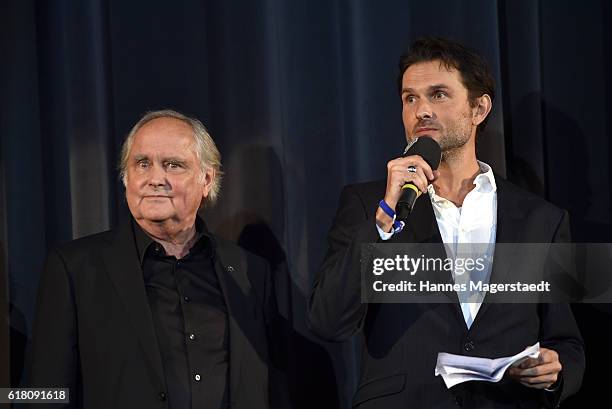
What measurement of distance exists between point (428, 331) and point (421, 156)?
0.48 metres

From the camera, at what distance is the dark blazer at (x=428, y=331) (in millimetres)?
2346

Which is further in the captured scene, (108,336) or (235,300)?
(235,300)

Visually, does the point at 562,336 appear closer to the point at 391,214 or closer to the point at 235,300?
the point at 391,214

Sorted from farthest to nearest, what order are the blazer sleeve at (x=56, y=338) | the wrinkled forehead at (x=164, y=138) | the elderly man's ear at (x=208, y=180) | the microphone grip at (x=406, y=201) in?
the elderly man's ear at (x=208, y=180) < the wrinkled forehead at (x=164, y=138) < the blazer sleeve at (x=56, y=338) < the microphone grip at (x=406, y=201)

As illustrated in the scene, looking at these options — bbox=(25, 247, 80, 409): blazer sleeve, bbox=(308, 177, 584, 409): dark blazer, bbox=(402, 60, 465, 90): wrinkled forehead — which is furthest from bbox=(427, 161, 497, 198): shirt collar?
bbox=(25, 247, 80, 409): blazer sleeve

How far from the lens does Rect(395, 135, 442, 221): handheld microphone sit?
212 cm

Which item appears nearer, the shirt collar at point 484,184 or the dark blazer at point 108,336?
the dark blazer at point 108,336

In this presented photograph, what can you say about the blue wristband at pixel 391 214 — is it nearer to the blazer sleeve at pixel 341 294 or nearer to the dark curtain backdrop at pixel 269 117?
the blazer sleeve at pixel 341 294

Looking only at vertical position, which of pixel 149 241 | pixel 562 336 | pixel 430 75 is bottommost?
pixel 562 336

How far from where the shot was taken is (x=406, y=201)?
6.97ft

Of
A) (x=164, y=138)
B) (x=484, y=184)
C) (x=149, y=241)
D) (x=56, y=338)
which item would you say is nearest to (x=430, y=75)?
(x=484, y=184)

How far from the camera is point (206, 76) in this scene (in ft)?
10.2

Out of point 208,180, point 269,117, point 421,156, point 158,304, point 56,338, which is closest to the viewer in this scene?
point 421,156

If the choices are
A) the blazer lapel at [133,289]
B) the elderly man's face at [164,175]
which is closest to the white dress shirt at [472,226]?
the elderly man's face at [164,175]
